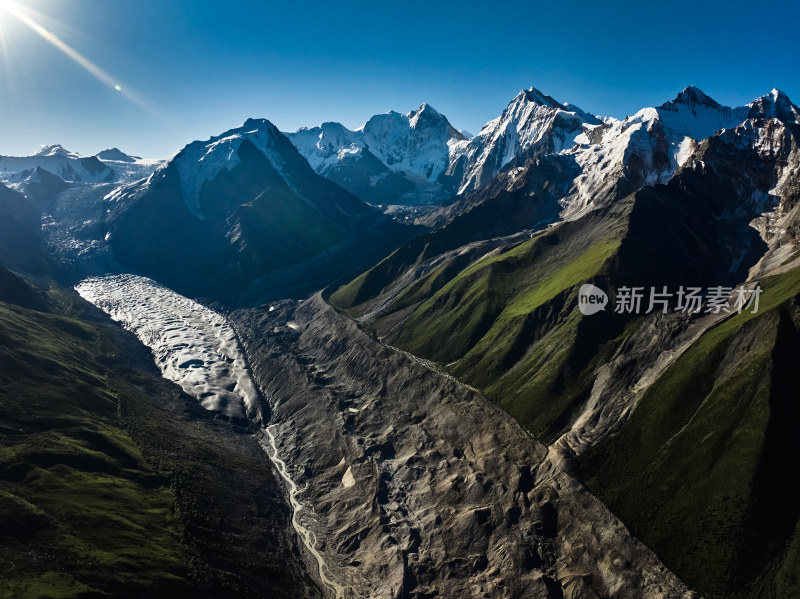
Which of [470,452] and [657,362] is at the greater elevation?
[657,362]

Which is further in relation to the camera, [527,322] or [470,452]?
[527,322]

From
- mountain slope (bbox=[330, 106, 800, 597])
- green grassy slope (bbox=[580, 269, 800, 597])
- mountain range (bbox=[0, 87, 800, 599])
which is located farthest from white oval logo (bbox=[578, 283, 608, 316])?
green grassy slope (bbox=[580, 269, 800, 597])

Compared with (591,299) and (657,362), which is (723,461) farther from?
(591,299)

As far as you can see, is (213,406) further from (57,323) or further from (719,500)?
(719,500)

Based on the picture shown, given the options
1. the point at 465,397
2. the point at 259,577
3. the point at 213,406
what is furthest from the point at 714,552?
the point at 213,406

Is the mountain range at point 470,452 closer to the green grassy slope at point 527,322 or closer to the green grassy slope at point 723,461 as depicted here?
the green grassy slope at point 723,461

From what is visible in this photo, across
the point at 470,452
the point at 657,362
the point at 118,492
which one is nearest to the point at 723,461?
the point at 657,362
